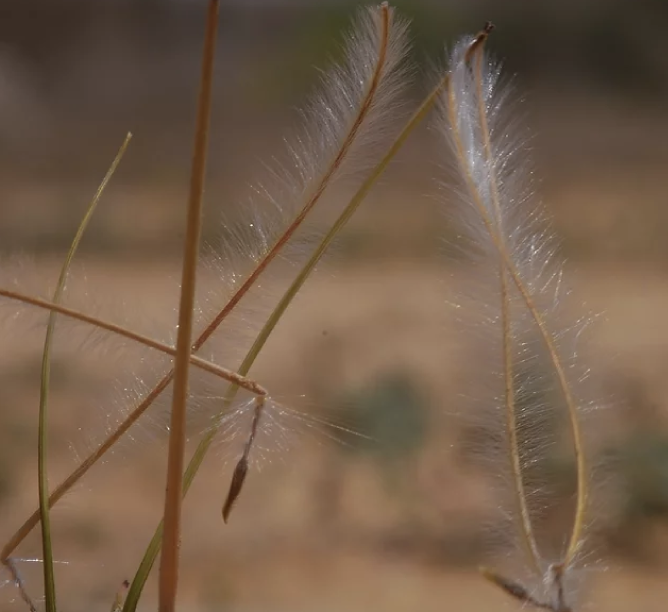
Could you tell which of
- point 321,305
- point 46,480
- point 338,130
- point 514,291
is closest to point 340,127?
point 338,130

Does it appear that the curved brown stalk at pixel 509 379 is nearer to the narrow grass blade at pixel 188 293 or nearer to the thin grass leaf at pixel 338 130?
the thin grass leaf at pixel 338 130

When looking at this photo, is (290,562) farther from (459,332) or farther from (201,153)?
(201,153)

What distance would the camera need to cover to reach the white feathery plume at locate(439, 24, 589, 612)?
404mm

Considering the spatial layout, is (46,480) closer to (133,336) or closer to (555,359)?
(133,336)

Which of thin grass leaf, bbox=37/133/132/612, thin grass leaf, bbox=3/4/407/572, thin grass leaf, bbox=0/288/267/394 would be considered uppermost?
thin grass leaf, bbox=3/4/407/572

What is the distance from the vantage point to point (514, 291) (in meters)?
0.43

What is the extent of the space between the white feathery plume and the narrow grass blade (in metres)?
0.16

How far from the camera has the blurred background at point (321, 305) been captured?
0.58 m

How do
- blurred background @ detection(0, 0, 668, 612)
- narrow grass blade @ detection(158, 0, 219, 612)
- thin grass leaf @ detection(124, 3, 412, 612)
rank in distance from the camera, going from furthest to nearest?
blurred background @ detection(0, 0, 668, 612)
thin grass leaf @ detection(124, 3, 412, 612)
narrow grass blade @ detection(158, 0, 219, 612)

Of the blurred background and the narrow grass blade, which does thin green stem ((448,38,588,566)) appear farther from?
the narrow grass blade

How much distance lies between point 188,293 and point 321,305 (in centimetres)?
68

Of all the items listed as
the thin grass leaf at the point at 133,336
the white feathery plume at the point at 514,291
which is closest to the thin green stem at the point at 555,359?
the white feathery plume at the point at 514,291

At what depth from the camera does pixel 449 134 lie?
1.35ft

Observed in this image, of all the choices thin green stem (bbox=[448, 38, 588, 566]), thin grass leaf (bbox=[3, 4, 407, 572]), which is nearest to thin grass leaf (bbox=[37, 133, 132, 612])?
thin grass leaf (bbox=[3, 4, 407, 572])
